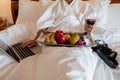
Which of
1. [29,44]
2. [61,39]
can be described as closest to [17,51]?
[29,44]

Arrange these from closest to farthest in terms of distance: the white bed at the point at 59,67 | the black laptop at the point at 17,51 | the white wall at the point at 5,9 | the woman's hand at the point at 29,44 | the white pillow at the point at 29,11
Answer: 1. the white bed at the point at 59,67
2. the black laptop at the point at 17,51
3. the woman's hand at the point at 29,44
4. the white pillow at the point at 29,11
5. the white wall at the point at 5,9

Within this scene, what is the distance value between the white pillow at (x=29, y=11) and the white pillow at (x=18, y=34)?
9.6 inches

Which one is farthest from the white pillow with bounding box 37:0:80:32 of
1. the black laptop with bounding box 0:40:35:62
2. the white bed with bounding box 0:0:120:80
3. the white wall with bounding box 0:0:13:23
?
the white wall with bounding box 0:0:13:23

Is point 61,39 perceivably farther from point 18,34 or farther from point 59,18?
point 18,34

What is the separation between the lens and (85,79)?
3.32 ft

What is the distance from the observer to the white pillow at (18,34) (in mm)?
1829

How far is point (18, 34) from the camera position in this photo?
75.2 inches

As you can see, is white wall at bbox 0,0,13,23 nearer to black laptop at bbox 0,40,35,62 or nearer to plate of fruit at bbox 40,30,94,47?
black laptop at bbox 0,40,35,62

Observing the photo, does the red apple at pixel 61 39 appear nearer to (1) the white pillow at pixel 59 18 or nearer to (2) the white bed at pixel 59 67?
(2) the white bed at pixel 59 67

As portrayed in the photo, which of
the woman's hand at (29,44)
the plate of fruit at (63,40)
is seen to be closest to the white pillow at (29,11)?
the woman's hand at (29,44)

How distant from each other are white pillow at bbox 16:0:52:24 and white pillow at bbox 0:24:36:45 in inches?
9.6

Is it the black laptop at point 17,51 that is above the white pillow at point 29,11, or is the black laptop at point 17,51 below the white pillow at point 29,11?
below

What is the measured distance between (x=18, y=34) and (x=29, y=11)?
51 cm

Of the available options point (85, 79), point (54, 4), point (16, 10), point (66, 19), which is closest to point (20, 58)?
point (85, 79)
